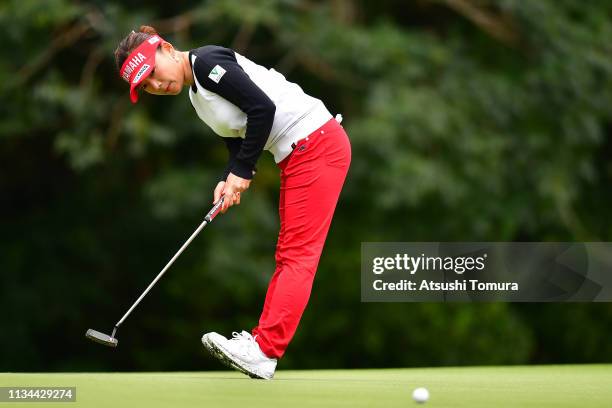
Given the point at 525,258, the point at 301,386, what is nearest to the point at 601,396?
the point at 301,386

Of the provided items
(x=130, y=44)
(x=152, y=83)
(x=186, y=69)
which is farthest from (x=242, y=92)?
(x=130, y=44)

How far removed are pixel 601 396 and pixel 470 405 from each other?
60 centimetres

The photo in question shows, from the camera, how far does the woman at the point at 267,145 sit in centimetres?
465

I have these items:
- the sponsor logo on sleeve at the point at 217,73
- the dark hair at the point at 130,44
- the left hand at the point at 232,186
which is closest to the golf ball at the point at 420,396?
the left hand at the point at 232,186

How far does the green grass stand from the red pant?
232 millimetres

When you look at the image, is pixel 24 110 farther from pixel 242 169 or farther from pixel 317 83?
pixel 242 169

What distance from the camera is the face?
475cm

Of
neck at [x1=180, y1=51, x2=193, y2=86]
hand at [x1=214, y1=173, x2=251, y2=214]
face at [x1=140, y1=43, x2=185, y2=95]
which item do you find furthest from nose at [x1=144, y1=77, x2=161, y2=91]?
hand at [x1=214, y1=173, x2=251, y2=214]

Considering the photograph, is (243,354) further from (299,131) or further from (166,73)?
(166,73)

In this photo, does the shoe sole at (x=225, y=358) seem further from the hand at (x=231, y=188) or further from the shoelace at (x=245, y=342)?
the hand at (x=231, y=188)

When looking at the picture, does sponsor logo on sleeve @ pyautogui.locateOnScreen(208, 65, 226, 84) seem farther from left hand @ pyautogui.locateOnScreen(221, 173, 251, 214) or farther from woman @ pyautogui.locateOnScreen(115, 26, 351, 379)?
left hand @ pyautogui.locateOnScreen(221, 173, 251, 214)

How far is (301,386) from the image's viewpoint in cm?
434

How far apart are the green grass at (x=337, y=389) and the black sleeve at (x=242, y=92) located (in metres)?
0.96

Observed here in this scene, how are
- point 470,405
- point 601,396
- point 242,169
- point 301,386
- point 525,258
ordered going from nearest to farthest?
point 470,405
point 601,396
point 301,386
point 242,169
point 525,258
